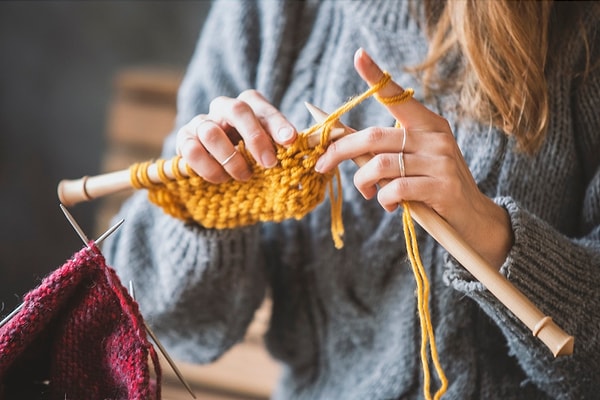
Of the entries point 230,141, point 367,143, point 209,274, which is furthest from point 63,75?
point 367,143

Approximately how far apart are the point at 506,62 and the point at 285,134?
0.93ft


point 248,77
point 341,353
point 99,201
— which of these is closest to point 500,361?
point 341,353

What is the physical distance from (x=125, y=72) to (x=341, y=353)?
1.03 m

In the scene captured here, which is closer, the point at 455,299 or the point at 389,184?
the point at 389,184

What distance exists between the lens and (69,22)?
1.65 metres

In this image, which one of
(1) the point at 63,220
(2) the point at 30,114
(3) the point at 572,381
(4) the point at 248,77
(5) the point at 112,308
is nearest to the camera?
(5) the point at 112,308

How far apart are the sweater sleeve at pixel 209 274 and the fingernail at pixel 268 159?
19 centimetres

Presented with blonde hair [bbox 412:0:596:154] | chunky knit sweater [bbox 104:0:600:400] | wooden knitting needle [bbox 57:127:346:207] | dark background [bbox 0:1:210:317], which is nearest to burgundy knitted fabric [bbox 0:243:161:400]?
wooden knitting needle [bbox 57:127:346:207]

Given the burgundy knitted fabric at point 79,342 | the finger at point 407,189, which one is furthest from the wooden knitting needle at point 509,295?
the burgundy knitted fabric at point 79,342

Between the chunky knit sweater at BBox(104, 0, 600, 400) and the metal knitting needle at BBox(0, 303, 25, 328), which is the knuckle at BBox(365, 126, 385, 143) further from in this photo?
the metal knitting needle at BBox(0, 303, 25, 328)

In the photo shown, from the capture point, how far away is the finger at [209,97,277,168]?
0.65 metres

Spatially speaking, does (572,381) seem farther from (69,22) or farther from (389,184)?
(69,22)

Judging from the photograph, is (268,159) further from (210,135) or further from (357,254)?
(357,254)

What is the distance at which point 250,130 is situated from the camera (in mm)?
649
